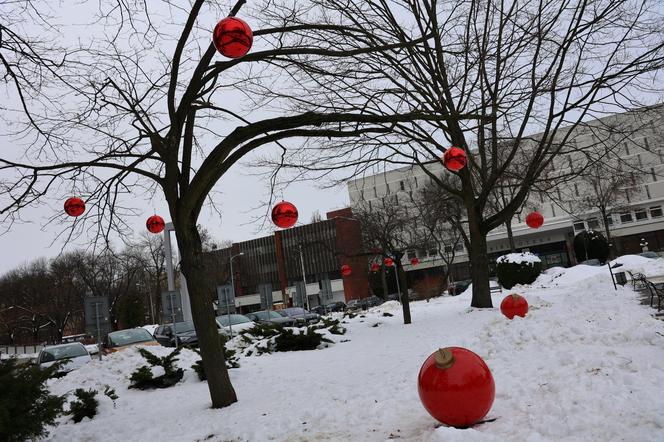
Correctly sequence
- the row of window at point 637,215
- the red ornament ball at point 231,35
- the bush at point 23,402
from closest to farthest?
1. the red ornament ball at point 231,35
2. the bush at point 23,402
3. the row of window at point 637,215

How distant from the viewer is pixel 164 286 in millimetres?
81375

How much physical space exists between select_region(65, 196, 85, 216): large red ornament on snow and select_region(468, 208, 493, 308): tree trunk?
12664 millimetres

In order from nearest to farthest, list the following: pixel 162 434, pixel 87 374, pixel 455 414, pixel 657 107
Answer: pixel 455 414 < pixel 162 434 < pixel 87 374 < pixel 657 107

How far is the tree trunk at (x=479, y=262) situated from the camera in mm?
16891

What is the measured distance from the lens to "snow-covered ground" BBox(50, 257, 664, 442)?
450cm

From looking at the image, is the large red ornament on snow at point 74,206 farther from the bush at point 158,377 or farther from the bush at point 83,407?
the bush at point 158,377

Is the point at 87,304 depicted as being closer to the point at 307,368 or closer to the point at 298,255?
the point at 307,368

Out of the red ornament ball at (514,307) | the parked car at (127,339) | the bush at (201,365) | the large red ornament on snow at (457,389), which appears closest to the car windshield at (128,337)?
the parked car at (127,339)

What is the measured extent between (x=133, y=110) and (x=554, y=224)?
6301 centimetres

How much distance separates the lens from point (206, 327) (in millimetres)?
7484

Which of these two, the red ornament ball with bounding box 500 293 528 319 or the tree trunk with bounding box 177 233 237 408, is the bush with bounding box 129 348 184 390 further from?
the red ornament ball with bounding box 500 293 528 319

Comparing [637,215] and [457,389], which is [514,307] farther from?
[637,215]

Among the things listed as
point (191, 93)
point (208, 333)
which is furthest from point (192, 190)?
point (208, 333)

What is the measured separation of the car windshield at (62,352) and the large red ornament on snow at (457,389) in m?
15.9
